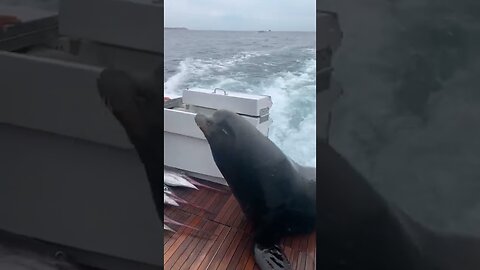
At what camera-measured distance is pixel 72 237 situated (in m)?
1.42

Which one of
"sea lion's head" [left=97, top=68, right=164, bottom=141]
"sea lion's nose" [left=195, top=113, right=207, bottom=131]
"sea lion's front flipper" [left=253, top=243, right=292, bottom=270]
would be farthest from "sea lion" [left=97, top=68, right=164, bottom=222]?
"sea lion's front flipper" [left=253, top=243, right=292, bottom=270]

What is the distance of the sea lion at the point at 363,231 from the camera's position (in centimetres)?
129

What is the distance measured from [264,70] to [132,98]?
1.30 ft

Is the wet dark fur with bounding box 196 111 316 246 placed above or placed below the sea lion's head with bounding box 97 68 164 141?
below

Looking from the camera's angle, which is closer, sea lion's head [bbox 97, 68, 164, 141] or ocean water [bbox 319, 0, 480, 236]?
ocean water [bbox 319, 0, 480, 236]

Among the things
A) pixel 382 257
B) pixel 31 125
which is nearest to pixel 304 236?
pixel 382 257

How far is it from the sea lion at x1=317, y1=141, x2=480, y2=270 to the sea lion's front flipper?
0.38 ft

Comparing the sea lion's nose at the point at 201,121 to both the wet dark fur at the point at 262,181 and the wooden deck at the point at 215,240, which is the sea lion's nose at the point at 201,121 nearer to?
the wet dark fur at the point at 262,181

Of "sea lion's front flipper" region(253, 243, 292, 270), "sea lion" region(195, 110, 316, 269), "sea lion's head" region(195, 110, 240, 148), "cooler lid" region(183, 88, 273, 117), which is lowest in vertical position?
"sea lion's front flipper" region(253, 243, 292, 270)

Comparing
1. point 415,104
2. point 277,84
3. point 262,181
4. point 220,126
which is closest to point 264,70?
point 277,84

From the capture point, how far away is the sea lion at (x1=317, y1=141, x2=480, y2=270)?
1290 mm

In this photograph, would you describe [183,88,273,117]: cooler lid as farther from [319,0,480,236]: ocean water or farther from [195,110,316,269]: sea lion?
[319,0,480,236]: ocean water

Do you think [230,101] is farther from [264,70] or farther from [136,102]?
[136,102]

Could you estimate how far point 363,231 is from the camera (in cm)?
131
